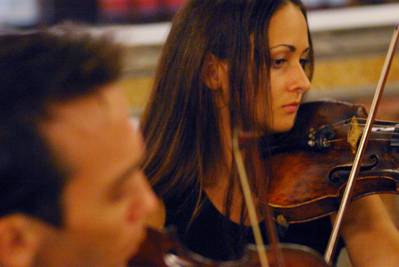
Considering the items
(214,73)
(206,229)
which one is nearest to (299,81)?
(214,73)

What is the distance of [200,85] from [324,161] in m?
0.27

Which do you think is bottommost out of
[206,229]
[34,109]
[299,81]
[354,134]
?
[206,229]

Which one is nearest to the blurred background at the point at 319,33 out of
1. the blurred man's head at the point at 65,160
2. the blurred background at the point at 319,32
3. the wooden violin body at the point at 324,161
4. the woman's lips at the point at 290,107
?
the blurred background at the point at 319,32

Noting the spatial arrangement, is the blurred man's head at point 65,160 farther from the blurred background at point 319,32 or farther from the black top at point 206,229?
the blurred background at point 319,32

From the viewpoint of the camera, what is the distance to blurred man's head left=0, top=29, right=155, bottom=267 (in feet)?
2.80

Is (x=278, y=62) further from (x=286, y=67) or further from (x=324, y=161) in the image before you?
(x=324, y=161)

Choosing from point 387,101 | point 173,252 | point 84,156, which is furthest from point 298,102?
point 387,101

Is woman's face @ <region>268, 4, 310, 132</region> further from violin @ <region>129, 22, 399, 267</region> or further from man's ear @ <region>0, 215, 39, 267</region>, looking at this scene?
man's ear @ <region>0, 215, 39, 267</region>

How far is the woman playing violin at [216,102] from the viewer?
5.12 feet

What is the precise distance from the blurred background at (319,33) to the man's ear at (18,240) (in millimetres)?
2484

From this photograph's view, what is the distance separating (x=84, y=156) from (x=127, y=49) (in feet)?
0.51

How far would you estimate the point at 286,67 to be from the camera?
160 cm

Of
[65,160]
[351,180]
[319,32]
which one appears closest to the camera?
[65,160]

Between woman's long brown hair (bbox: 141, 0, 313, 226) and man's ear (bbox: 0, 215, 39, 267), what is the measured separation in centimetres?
71
